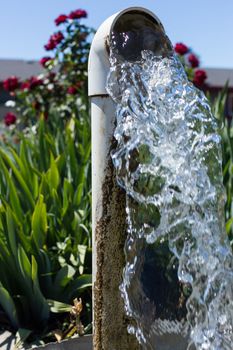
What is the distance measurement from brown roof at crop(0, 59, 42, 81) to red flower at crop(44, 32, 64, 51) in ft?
42.4

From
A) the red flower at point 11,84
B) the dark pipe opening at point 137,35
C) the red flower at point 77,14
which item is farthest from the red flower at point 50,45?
the dark pipe opening at point 137,35

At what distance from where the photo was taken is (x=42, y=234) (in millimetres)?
2691

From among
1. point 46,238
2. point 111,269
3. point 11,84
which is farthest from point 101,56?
point 11,84

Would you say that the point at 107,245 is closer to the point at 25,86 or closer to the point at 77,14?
the point at 77,14

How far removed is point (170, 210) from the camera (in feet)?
6.65

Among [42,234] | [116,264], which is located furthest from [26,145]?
[116,264]

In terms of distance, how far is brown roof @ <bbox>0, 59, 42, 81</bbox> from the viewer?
19.1m

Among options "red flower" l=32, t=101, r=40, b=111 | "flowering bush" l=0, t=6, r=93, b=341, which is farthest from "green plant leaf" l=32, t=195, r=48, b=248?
"red flower" l=32, t=101, r=40, b=111

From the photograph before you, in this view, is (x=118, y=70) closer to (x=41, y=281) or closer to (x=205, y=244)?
(x=205, y=244)

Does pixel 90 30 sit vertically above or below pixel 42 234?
above

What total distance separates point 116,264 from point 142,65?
57 centimetres

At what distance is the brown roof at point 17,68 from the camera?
19055 millimetres

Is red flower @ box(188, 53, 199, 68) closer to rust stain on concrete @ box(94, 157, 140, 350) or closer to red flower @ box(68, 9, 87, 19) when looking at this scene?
red flower @ box(68, 9, 87, 19)

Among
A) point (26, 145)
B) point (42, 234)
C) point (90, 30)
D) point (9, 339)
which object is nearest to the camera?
point (9, 339)
